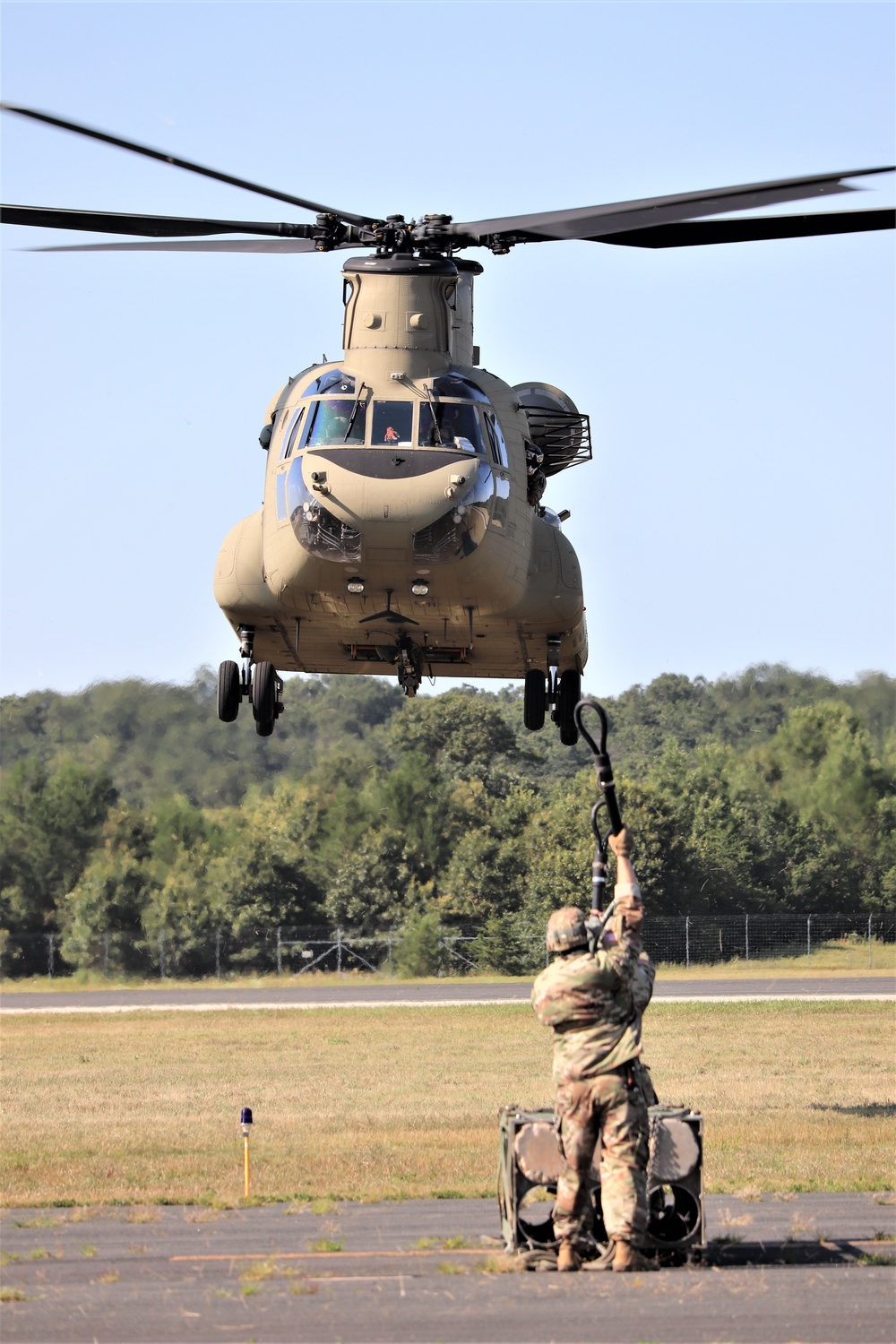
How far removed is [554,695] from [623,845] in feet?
38.0

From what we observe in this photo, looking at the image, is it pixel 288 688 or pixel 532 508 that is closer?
pixel 532 508

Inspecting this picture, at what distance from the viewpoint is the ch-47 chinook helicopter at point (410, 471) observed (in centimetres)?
1817

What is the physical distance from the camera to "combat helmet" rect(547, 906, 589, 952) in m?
10.4

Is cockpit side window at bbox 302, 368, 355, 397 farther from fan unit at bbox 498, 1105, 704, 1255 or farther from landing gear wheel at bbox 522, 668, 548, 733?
fan unit at bbox 498, 1105, 704, 1255

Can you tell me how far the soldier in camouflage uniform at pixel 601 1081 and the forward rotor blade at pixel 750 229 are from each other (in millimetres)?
9470

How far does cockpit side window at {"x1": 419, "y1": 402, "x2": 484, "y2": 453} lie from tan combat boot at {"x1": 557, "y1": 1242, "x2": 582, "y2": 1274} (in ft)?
34.4

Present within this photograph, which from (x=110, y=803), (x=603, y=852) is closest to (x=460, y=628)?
(x=603, y=852)

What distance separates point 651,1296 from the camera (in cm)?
925

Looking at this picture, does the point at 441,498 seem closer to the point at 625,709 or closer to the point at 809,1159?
the point at 809,1159

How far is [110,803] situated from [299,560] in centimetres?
3717

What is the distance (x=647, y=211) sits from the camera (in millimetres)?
17125

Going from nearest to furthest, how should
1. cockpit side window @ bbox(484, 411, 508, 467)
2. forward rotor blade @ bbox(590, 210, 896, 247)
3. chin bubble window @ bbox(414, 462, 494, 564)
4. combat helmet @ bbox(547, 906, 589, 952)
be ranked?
combat helmet @ bbox(547, 906, 589, 952), forward rotor blade @ bbox(590, 210, 896, 247), chin bubble window @ bbox(414, 462, 494, 564), cockpit side window @ bbox(484, 411, 508, 467)

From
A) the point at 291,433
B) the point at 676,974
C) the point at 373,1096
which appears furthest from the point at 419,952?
the point at 291,433

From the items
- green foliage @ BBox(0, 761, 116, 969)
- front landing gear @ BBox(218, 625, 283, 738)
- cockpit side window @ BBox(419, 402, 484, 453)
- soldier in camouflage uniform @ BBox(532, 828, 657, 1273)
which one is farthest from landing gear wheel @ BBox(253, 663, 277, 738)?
green foliage @ BBox(0, 761, 116, 969)
